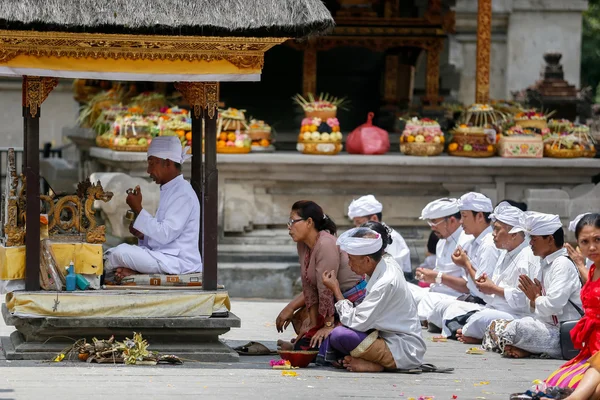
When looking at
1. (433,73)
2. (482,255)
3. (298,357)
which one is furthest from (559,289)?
(433,73)

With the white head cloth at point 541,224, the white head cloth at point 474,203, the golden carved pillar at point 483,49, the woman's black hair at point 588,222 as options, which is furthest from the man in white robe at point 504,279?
the golden carved pillar at point 483,49

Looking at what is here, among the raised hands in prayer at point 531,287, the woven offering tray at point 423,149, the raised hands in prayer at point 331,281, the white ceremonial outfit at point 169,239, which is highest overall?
the woven offering tray at point 423,149

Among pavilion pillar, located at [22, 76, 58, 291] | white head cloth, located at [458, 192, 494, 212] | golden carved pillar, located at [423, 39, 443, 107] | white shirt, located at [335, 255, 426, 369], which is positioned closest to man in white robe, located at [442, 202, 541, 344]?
white head cloth, located at [458, 192, 494, 212]

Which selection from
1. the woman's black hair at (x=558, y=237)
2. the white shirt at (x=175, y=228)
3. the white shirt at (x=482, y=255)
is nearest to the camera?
the white shirt at (x=175, y=228)

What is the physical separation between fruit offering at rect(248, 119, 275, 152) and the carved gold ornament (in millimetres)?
4996

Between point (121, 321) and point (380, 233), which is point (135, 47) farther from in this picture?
point (380, 233)

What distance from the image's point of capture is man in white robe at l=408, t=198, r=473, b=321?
1130 cm

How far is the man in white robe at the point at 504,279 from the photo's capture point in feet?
32.7

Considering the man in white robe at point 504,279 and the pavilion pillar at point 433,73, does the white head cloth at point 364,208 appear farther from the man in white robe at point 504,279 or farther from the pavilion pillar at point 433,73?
the pavilion pillar at point 433,73

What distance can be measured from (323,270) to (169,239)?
4.10ft

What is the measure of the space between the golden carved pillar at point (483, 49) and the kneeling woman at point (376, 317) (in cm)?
641

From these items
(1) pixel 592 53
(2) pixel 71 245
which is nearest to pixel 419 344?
(2) pixel 71 245

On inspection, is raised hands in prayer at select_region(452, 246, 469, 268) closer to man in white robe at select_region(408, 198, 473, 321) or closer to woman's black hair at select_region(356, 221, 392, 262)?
man in white robe at select_region(408, 198, 473, 321)

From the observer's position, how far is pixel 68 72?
8938 mm
